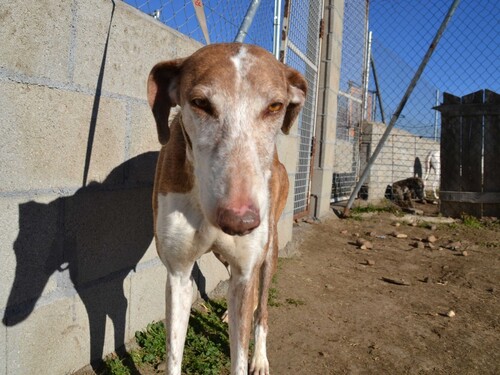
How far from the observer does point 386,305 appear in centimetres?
325

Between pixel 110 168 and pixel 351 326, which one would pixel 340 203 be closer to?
pixel 351 326

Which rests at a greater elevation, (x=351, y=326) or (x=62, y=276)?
(x=62, y=276)

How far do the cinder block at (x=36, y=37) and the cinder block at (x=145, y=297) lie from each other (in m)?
1.19

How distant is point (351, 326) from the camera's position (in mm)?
2871

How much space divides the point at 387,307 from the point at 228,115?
2334mm

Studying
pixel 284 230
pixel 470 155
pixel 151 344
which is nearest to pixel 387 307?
pixel 284 230

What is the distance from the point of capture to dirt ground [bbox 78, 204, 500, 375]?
2432mm

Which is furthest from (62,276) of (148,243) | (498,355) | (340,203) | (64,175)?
(340,203)

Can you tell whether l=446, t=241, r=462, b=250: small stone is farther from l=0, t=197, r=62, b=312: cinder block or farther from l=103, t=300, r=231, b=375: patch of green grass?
l=0, t=197, r=62, b=312: cinder block

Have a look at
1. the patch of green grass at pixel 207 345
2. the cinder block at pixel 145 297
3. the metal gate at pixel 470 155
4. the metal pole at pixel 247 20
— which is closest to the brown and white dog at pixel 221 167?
the patch of green grass at pixel 207 345

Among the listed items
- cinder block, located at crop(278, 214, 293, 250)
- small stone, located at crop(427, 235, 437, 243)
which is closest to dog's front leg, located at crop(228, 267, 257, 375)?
cinder block, located at crop(278, 214, 293, 250)

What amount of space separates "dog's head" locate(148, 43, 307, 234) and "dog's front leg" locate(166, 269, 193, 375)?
2.02ft

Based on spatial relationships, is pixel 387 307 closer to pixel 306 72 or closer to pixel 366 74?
pixel 306 72

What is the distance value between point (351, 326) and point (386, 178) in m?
6.29
